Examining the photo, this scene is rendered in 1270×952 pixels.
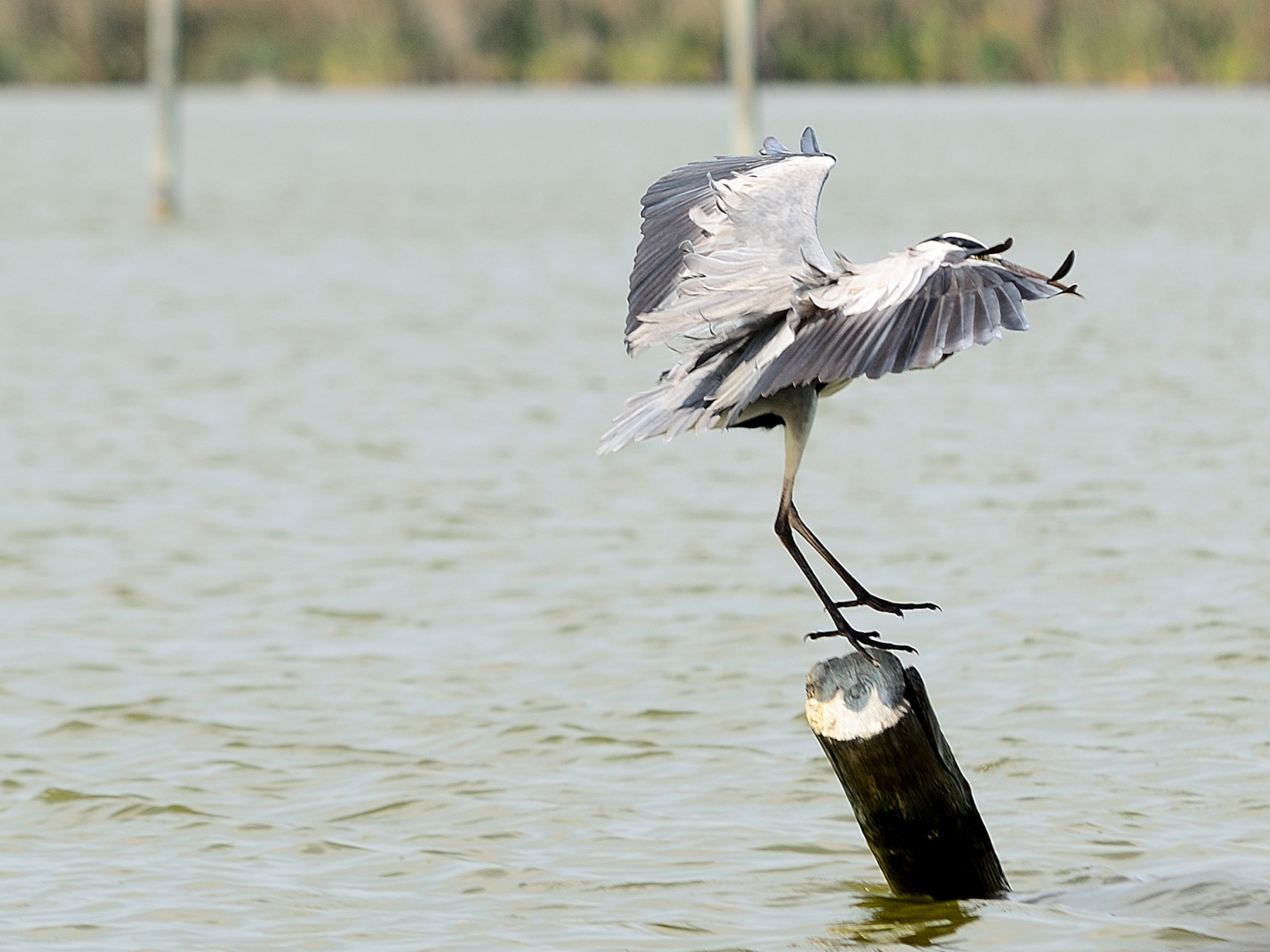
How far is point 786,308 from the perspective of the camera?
18.1 ft

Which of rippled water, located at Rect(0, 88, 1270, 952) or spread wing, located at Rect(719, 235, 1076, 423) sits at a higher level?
spread wing, located at Rect(719, 235, 1076, 423)

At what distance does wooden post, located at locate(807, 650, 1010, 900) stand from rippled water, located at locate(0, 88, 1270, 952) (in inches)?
5.7

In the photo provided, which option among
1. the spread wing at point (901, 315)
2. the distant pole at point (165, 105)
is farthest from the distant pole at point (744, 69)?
the spread wing at point (901, 315)

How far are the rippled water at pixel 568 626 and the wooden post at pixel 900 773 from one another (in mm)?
144

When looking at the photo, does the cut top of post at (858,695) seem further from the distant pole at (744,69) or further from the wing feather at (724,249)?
the distant pole at (744,69)

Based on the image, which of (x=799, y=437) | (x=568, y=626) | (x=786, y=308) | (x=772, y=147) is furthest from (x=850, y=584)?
(x=568, y=626)

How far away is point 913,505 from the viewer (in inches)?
437

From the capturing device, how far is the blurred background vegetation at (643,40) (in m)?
54.4

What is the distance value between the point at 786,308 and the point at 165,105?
879 inches

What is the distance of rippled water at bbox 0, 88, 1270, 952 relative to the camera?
6.36 metres

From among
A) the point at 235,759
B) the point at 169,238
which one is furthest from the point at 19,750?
the point at 169,238

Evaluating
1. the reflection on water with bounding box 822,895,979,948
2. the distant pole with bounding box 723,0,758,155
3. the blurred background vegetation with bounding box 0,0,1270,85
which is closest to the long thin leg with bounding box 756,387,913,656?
the reflection on water with bounding box 822,895,979,948

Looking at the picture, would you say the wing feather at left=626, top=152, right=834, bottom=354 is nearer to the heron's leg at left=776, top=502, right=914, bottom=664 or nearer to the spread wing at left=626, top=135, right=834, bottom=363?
the spread wing at left=626, top=135, right=834, bottom=363

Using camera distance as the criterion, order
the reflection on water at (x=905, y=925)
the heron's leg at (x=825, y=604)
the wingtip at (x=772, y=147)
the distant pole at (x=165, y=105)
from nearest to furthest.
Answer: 1. the heron's leg at (x=825, y=604)
2. the reflection on water at (x=905, y=925)
3. the wingtip at (x=772, y=147)
4. the distant pole at (x=165, y=105)
